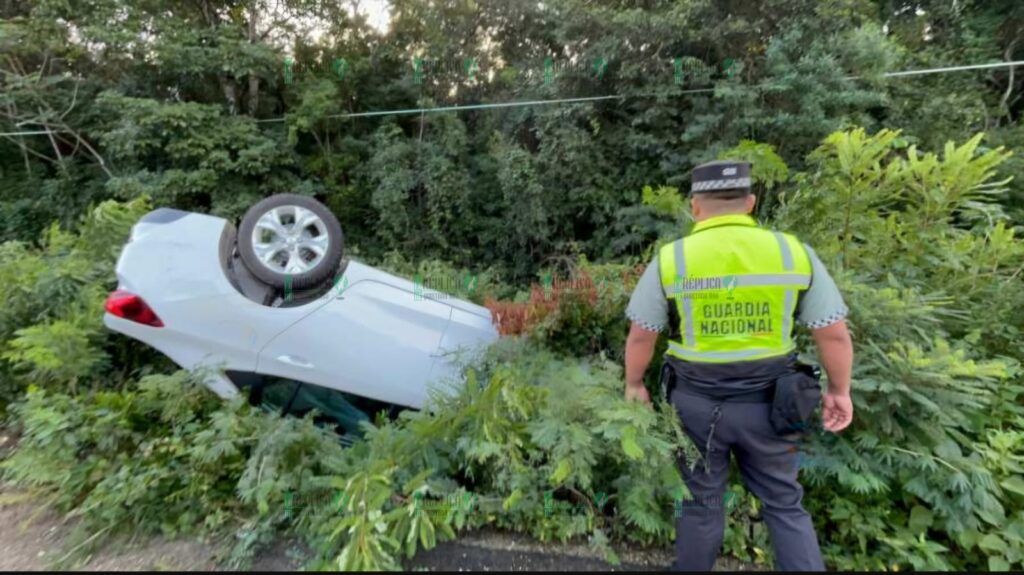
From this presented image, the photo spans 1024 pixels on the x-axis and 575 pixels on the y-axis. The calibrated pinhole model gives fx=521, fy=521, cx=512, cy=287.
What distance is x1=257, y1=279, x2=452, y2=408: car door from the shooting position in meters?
3.08

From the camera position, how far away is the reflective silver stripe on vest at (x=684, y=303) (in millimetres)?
2027

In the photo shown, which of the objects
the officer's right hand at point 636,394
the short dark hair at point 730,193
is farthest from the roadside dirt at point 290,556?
the short dark hair at point 730,193

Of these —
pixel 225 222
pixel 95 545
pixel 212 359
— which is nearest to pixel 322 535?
pixel 95 545

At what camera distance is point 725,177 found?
202cm

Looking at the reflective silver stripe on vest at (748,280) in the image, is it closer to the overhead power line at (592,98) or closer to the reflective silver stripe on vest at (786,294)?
the reflective silver stripe on vest at (786,294)

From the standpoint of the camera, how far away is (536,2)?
7.51 m

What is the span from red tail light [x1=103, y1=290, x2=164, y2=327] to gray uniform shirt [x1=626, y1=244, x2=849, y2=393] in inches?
105

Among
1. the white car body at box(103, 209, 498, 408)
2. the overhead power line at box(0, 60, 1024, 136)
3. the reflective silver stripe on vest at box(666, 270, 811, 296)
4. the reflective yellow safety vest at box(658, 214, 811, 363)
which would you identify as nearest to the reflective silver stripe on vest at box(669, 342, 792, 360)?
the reflective yellow safety vest at box(658, 214, 811, 363)

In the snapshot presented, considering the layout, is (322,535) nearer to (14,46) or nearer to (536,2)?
(536,2)

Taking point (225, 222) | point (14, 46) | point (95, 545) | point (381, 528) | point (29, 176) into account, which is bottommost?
point (95, 545)

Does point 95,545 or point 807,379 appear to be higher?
point 807,379

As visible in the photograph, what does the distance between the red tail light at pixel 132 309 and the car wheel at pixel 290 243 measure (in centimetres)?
59

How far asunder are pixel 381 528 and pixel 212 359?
5.49 ft

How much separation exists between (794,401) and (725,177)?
2.89 feet
